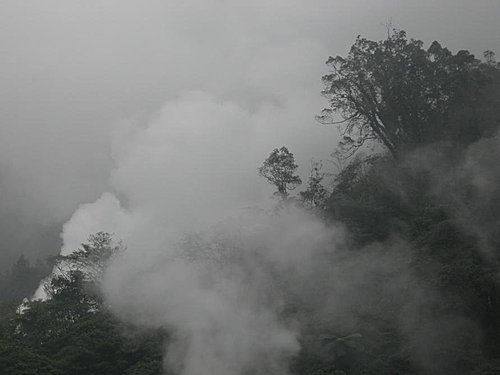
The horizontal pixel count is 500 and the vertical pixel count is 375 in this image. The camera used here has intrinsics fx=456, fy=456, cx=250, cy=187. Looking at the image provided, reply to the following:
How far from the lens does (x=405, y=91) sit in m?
23.1

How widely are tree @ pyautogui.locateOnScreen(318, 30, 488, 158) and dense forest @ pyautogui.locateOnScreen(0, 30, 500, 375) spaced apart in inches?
2.2

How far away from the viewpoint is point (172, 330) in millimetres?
14641

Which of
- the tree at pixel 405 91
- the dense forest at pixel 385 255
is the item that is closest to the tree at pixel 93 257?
the dense forest at pixel 385 255

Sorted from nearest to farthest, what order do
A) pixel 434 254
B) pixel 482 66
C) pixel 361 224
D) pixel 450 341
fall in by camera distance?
1. pixel 450 341
2. pixel 434 254
3. pixel 361 224
4. pixel 482 66

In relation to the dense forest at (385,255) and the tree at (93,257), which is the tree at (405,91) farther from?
the tree at (93,257)

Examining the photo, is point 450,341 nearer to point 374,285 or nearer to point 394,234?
point 374,285

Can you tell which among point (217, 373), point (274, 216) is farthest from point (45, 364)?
point (274, 216)

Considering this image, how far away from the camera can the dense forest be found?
12.2 m

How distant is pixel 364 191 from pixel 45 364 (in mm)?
14840

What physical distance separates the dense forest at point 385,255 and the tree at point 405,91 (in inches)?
2.2

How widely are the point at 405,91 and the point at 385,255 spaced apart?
10479mm

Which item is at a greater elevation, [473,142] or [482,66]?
[482,66]

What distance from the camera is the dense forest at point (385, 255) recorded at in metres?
12.2

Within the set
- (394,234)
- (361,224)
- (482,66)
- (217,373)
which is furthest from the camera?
(482,66)
